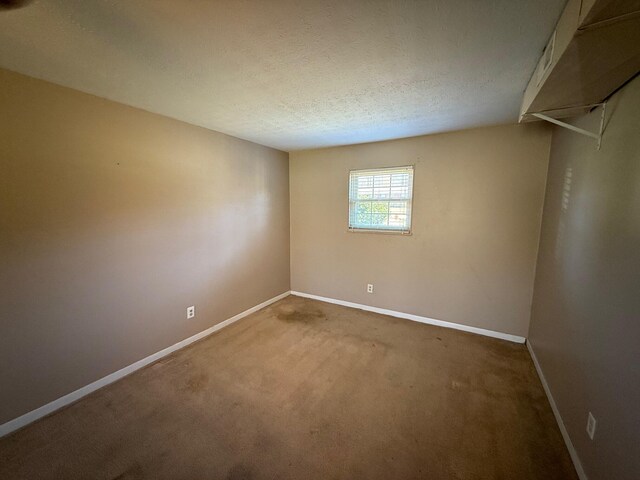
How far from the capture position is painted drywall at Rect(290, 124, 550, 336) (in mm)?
2605

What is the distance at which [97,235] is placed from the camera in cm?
198

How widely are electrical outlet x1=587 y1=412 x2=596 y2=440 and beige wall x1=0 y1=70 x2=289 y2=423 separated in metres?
3.11

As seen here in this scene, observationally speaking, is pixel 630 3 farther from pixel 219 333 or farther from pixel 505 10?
pixel 219 333

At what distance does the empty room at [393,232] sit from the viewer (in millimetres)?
1183

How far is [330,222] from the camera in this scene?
148 inches

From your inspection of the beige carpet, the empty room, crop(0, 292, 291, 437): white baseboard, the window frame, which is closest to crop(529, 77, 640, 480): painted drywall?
the empty room

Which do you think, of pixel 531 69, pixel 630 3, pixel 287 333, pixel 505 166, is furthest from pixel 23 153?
pixel 505 166

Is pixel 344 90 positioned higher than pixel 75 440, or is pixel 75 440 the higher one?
pixel 344 90

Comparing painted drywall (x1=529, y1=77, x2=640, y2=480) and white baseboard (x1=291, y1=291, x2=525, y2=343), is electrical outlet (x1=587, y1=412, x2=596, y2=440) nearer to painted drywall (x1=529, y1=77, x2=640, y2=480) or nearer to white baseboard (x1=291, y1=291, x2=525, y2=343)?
painted drywall (x1=529, y1=77, x2=640, y2=480)

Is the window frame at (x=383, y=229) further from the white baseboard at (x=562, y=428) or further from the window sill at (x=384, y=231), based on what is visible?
the white baseboard at (x=562, y=428)

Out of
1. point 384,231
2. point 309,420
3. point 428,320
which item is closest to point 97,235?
Answer: point 309,420

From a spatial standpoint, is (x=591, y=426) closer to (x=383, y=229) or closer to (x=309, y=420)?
(x=309, y=420)

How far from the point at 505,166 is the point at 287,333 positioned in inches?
117

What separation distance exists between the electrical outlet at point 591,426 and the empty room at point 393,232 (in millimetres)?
41
